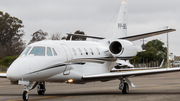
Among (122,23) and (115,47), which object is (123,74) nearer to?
(115,47)

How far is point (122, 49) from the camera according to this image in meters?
18.6

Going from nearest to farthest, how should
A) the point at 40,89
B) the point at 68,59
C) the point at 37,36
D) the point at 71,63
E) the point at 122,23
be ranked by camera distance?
the point at 68,59
the point at 71,63
the point at 40,89
the point at 122,23
the point at 37,36

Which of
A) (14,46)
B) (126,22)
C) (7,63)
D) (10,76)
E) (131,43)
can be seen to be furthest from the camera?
(14,46)

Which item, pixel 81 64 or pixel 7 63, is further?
pixel 7 63

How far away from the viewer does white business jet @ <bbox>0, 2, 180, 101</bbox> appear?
523 inches

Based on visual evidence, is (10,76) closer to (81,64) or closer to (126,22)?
(81,64)

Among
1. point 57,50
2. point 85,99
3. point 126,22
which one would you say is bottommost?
point 85,99

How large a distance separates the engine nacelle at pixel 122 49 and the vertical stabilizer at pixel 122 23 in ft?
10.2

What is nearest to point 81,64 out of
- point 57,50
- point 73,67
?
point 73,67

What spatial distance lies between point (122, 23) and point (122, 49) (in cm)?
470

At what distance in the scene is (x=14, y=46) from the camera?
8069 centimetres

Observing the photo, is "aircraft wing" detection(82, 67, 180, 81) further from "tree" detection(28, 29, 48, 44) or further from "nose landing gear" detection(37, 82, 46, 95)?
"tree" detection(28, 29, 48, 44)

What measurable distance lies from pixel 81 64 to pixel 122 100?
153 inches

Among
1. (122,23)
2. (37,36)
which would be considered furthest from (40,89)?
(37,36)
